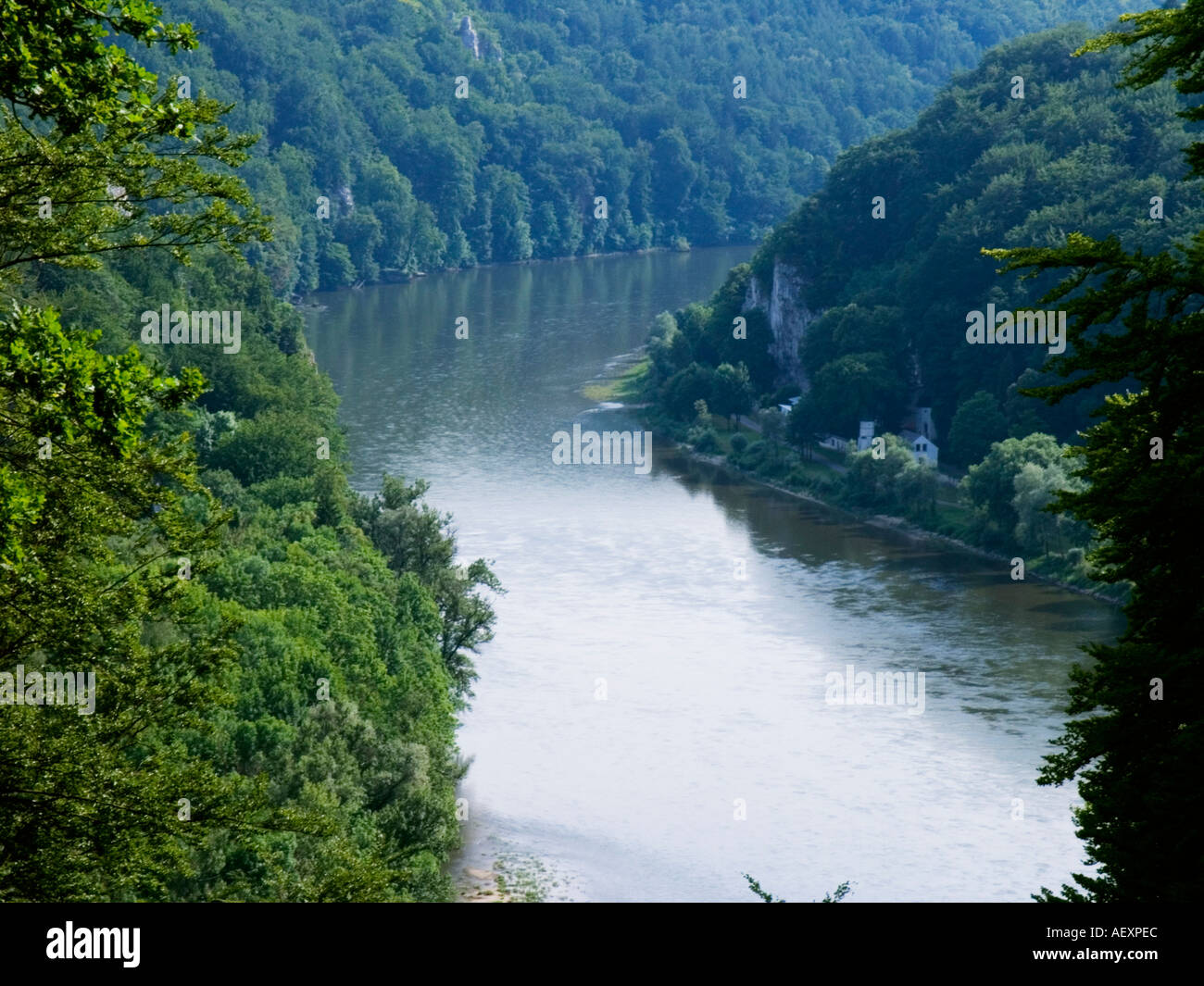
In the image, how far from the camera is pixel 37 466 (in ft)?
42.3

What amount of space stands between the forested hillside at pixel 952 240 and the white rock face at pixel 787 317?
0.13 m

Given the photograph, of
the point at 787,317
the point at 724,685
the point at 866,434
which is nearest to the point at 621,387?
the point at 787,317

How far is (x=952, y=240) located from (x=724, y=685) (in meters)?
46.1

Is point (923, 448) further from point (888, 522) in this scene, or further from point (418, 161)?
point (418, 161)

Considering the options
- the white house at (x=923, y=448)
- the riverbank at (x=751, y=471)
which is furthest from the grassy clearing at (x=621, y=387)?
the white house at (x=923, y=448)

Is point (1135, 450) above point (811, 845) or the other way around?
above

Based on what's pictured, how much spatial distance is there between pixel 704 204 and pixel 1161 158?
105292mm

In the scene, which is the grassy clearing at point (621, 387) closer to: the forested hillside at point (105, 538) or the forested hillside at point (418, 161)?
the forested hillside at point (418, 161)

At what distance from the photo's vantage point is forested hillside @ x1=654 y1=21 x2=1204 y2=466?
8288 centimetres

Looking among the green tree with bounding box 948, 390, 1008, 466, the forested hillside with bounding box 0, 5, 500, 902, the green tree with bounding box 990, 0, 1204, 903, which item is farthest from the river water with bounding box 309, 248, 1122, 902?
the green tree with bounding box 990, 0, 1204, 903

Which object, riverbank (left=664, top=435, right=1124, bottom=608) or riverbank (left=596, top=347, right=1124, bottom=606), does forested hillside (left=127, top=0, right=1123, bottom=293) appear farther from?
riverbank (left=664, top=435, right=1124, bottom=608)

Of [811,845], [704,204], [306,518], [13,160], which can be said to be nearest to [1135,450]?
[13,160]

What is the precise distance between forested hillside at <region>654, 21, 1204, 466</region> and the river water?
10.2 m
